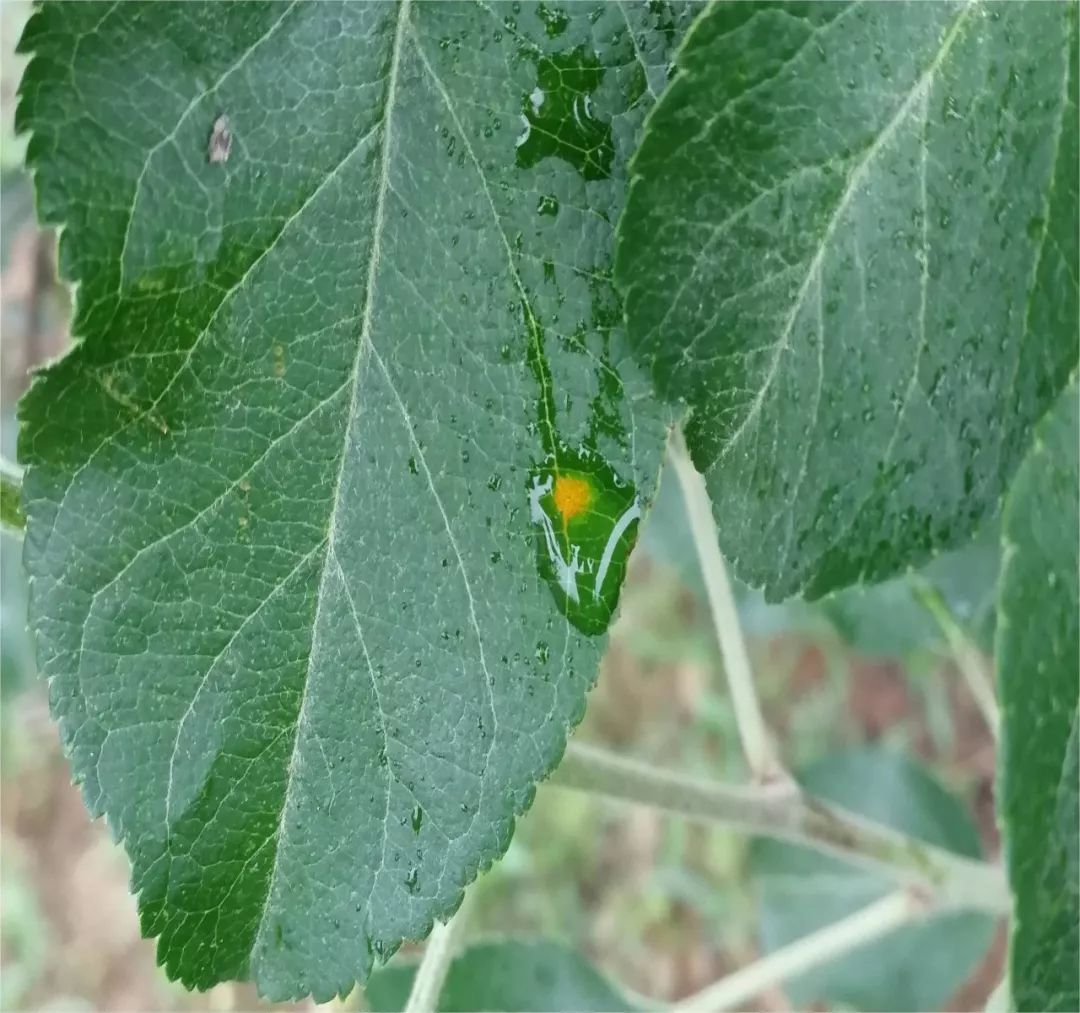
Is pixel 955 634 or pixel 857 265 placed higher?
pixel 857 265

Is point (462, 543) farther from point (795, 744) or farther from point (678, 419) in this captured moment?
point (795, 744)

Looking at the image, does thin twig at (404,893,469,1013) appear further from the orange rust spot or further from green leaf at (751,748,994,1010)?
green leaf at (751,748,994,1010)

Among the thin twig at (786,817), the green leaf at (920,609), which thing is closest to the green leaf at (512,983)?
the thin twig at (786,817)

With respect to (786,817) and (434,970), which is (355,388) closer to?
(434,970)

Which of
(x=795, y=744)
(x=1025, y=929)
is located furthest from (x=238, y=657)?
(x=795, y=744)

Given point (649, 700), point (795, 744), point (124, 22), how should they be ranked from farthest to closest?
1. point (649, 700)
2. point (795, 744)
3. point (124, 22)

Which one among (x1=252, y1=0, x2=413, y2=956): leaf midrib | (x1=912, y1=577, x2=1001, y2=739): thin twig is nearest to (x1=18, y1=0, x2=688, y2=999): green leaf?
(x1=252, y1=0, x2=413, y2=956): leaf midrib

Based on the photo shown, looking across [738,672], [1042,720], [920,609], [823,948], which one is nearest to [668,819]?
[920,609]
